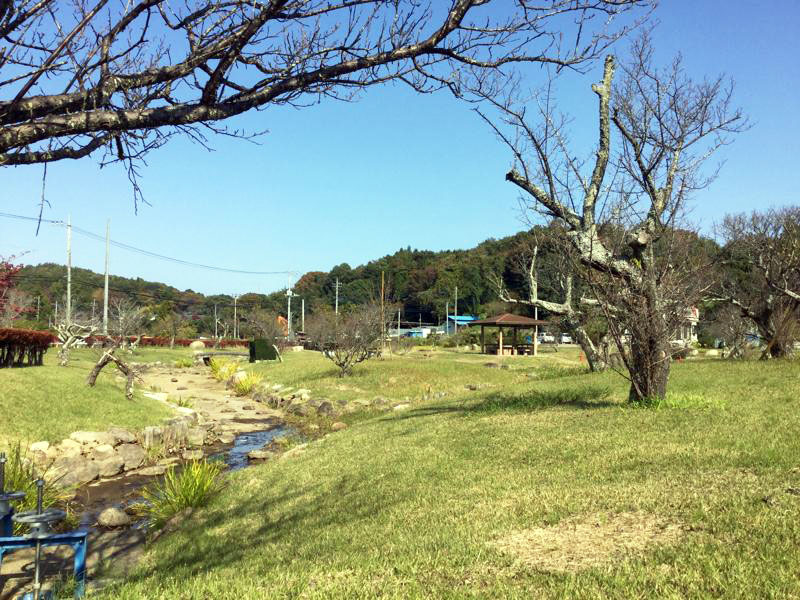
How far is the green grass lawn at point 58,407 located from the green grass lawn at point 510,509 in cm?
485

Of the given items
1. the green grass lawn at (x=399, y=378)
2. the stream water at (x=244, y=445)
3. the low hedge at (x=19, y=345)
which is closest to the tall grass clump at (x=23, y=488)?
the stream water at (x=244, y=445)

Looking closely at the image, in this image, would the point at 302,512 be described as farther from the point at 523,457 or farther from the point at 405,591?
the point at 405,591

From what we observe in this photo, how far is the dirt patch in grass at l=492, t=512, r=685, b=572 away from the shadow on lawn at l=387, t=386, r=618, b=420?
5766mm

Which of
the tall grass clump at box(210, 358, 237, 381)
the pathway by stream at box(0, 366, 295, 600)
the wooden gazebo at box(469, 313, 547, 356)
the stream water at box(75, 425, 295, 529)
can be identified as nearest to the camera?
the pathway by stream at box(0, 366, 295, 600)

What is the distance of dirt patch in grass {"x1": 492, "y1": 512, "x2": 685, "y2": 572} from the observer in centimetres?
386

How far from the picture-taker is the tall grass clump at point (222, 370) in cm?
2923

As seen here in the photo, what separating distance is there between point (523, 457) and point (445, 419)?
12.8 feet

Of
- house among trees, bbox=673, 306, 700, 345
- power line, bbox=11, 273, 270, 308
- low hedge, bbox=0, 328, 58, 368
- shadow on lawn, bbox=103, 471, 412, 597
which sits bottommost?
shadow on lawn, bbox=103, 471, 412, 597

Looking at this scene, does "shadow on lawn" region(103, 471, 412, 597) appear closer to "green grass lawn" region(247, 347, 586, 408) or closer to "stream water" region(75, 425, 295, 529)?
"stream water" region(75, 425, 295, 529)

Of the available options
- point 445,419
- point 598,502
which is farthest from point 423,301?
point 598,502

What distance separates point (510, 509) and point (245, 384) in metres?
21.2

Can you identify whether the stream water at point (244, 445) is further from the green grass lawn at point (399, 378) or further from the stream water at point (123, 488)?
the green grass lawn at point (399, 378)

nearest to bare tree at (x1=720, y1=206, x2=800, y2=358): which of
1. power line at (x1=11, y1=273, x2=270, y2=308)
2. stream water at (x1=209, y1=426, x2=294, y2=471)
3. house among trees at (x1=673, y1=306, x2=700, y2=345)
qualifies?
house among trees at (x1=673, y1=306, x2=700, y2=345)

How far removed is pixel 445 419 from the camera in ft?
35.6
